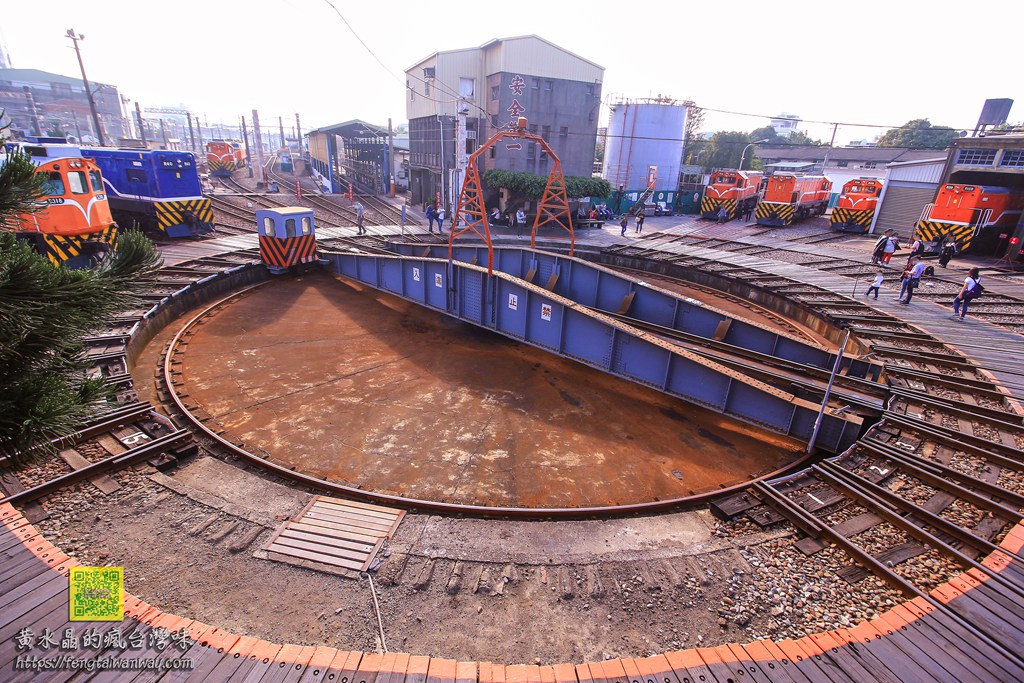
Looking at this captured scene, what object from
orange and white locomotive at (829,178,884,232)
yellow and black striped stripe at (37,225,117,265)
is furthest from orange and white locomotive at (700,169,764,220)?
yellow and black striped stripe at (37,225,117,265)

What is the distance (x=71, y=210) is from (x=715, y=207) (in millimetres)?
32145

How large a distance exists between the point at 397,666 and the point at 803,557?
4.93 m

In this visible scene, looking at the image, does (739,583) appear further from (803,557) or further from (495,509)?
(495,509)

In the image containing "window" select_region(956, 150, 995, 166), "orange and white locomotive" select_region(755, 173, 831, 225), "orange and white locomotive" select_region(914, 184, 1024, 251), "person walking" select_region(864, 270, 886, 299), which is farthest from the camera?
"orange and white locomotive" select_region(755, 173, 831, 225)

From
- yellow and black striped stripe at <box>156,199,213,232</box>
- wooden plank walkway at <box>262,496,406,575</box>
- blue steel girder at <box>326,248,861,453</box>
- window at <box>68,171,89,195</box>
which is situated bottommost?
wooden plank walkway at <box>262,496,406,575</box>

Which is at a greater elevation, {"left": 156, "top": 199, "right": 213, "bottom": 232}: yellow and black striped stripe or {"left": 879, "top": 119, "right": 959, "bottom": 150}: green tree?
{"left": 879, "top": 119, "right": 959, "bottom": 150}: green tree

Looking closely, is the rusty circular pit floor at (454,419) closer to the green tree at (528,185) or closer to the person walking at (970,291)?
the person walking at (970,291)

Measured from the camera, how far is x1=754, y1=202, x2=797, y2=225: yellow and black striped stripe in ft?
98.6

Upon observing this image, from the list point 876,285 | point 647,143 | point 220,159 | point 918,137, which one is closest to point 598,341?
point 876,285

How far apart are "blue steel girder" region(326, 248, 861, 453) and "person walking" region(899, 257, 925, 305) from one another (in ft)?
29.8

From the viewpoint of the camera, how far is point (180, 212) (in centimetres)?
2131

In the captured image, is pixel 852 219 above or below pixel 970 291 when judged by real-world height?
above

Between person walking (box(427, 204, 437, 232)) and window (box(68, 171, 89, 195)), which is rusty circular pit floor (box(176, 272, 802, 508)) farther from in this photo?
person walking (box(427, 204, 437, 232))

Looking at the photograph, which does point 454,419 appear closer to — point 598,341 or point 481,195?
point 598,341
